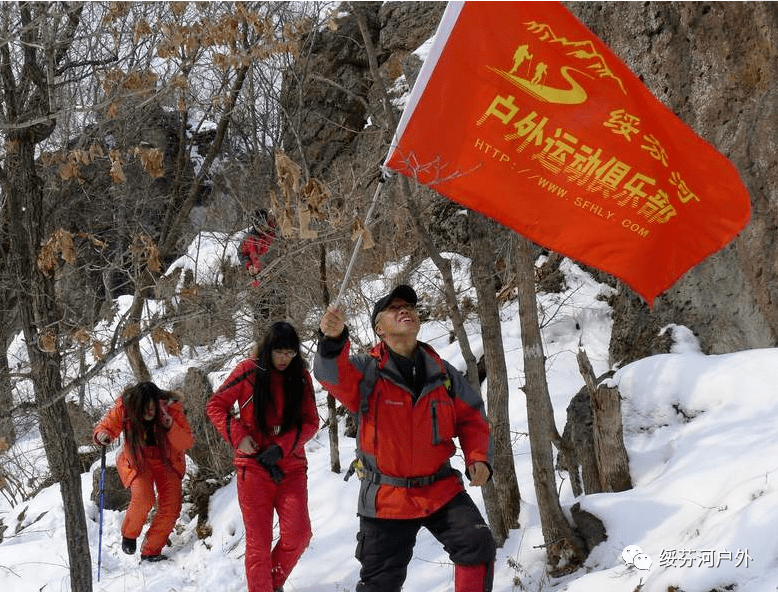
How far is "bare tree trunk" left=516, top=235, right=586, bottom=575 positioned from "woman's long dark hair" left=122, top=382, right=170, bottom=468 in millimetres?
3103

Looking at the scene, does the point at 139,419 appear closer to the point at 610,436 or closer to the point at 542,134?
the point at 610,436

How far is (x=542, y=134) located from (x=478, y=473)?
6.65 feet

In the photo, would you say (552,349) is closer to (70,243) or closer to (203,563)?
(203,563)

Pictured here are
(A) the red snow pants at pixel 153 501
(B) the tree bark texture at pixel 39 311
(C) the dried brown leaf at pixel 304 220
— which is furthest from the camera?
(A) the red snow pants at pixel 153 501

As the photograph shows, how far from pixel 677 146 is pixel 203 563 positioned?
5.68 metres

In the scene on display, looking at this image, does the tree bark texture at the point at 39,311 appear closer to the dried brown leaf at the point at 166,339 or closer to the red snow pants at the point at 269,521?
the red snow pants at the point at 269,521

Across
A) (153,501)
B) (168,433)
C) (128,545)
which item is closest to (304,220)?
(168,433)

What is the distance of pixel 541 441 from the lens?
5312mm

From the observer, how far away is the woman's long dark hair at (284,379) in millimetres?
5170

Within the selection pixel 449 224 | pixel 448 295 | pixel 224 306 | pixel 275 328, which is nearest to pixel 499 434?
pixel 448 295

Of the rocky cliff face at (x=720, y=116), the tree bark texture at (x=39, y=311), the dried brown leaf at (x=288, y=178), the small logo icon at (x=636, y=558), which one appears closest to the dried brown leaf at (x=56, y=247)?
the tree bark texture at (x=39, y=311)

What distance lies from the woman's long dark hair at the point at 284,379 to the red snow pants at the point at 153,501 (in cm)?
167

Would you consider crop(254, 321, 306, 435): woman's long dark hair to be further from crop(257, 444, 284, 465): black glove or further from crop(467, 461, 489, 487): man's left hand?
crop(467, 461, 489, 487): man's left hand

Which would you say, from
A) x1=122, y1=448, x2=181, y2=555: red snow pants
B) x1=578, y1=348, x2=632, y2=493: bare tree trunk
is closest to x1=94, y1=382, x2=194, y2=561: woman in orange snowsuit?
x1=122, y1=448, x2=181, y2=555: red snow pants
